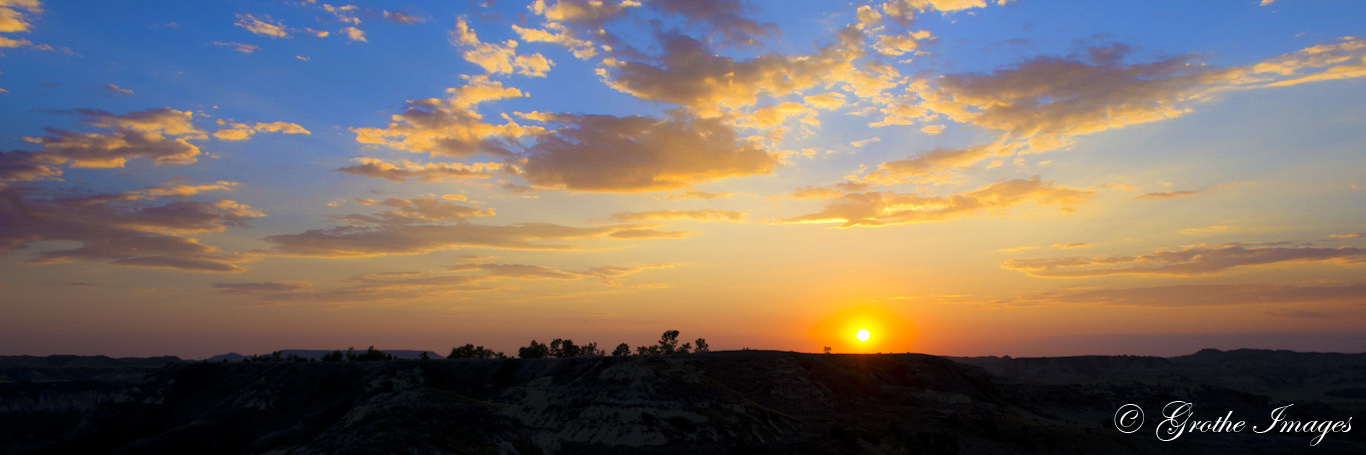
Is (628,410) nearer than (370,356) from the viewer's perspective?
Yes

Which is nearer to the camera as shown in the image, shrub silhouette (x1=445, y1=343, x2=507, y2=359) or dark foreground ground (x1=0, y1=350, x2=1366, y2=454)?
dark foreground ground (x1=0, y1=350, x2=1366, y2=454)

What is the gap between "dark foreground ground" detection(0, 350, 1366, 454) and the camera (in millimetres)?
43062

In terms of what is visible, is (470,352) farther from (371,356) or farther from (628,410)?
(628,410)

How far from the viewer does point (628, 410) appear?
45625 millimetres

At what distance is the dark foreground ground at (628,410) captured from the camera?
43062mm

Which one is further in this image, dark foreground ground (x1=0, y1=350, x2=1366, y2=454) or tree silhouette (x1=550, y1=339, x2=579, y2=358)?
tree silhouette (x1=550, y1=339, x2=579, y2=358)

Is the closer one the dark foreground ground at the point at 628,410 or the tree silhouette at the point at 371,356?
the dark foreground ground at the point at 628,410

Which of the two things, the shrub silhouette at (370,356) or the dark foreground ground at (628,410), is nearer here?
the dark foreground ground at (628,410)

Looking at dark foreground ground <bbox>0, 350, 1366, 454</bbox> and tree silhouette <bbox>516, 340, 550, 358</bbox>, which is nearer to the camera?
dark foreground ground <bbox>0, 350, 1366, 454</bbox>

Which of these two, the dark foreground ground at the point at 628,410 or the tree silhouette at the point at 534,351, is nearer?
the dark foreground ground at the point at 628,410

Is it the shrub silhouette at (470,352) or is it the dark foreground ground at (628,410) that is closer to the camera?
the dark foreground ground at (628,410)

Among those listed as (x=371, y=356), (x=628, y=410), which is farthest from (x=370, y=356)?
(x=628, y=410)

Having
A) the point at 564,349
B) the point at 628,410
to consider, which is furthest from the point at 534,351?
the point at 628,410

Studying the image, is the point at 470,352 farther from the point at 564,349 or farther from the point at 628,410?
the point at 628,410
